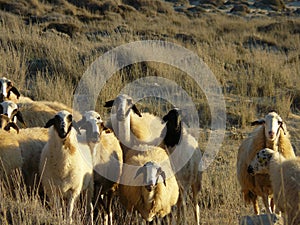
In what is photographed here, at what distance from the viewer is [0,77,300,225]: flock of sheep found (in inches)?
258

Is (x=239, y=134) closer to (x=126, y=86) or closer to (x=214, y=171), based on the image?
(x=214, y=171)

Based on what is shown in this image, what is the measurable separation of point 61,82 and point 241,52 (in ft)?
25.5

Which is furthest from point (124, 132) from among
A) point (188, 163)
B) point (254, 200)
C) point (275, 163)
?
point (275, 163)

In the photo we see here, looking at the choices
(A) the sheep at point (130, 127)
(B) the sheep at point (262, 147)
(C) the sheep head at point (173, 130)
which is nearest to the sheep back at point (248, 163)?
(B) the sheep at point (262, 147)

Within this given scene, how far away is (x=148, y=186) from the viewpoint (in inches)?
263

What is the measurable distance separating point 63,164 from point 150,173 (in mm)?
990

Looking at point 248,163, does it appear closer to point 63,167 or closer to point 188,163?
point 188,163

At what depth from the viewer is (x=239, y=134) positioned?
10.9m

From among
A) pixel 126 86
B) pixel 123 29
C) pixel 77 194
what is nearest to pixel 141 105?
pixel 126 86

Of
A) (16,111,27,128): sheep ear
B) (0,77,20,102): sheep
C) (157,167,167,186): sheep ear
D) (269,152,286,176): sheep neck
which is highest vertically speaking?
(0,77,20,102): sheep

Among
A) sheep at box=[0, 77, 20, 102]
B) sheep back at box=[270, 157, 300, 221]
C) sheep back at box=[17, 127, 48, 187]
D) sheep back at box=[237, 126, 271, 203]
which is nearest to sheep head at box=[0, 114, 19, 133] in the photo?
sheep back at box=[17, 127, 48, 187]

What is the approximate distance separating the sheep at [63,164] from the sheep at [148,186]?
617mm

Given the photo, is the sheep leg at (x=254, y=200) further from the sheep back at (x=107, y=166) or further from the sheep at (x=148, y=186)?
the sheep back at (x=107, y=166)

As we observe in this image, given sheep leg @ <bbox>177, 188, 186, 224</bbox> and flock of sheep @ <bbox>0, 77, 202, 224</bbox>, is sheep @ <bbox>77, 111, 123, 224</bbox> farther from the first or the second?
sheep leg @ <bbox>177, 188, 186, 224</bbox>
